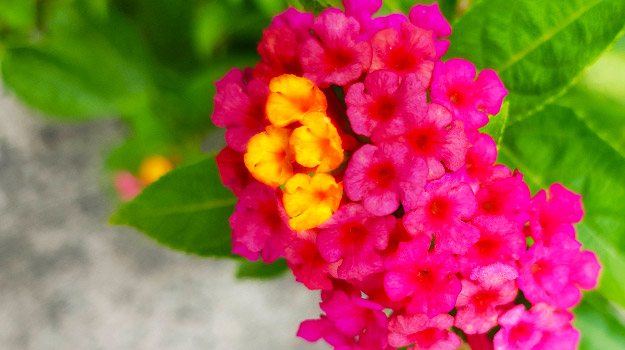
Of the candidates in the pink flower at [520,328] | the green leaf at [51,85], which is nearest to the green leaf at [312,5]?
the pink flower at [520,328]

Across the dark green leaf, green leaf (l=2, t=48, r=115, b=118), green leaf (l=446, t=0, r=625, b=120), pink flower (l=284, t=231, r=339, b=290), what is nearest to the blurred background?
green leaf (l=2, t=48, r=115, b=118)

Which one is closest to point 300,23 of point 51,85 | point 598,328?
point 598,328

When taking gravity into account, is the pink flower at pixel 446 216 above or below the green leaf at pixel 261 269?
above

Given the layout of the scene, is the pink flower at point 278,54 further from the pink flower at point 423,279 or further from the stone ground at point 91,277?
the stone ground at point 91,277

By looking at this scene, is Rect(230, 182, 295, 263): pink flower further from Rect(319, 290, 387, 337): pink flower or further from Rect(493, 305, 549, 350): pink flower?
Rect(493, 305, 549, 350): pink flower

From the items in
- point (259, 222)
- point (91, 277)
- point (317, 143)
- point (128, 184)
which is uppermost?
point (317, 143)

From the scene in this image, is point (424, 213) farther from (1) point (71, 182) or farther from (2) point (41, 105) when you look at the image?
(1) point (71, 182)

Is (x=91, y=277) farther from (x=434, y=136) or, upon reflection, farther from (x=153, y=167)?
(x=434, y=136)
